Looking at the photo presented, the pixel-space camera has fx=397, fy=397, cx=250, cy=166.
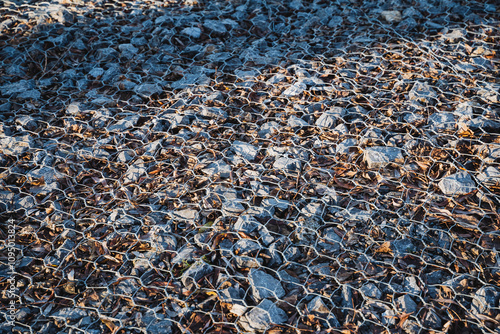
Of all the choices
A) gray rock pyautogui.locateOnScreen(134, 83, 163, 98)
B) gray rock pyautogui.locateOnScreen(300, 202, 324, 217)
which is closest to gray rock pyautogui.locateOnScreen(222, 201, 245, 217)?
gray rock pyautogui.locateOnScreen(300, 202, 324, 217)

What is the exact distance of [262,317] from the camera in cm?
120

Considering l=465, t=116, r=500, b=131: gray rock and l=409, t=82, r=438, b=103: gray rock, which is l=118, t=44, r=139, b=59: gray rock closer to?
l=409, t=82, r=438, b=103: gray rock

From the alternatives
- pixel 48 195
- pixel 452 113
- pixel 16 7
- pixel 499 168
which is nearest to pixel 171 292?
pixel 48 195

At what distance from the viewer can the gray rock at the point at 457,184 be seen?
1.49 m

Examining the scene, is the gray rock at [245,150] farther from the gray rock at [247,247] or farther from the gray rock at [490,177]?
the gray rock at [490,177]

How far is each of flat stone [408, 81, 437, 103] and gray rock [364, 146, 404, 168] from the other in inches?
15.2

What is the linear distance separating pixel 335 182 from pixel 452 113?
2.27ft

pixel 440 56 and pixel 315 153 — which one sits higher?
pixel 440 56

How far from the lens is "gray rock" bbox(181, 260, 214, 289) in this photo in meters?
1.29

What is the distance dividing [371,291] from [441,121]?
92 cm

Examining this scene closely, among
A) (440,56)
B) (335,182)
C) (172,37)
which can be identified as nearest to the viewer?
(335,182)

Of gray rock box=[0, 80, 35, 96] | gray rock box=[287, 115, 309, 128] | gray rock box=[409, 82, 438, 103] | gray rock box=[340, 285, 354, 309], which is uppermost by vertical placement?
gray rock box=[409, 82, 438, 103]

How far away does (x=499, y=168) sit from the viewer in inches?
60.4

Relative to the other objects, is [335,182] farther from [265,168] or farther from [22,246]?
[22,246]
